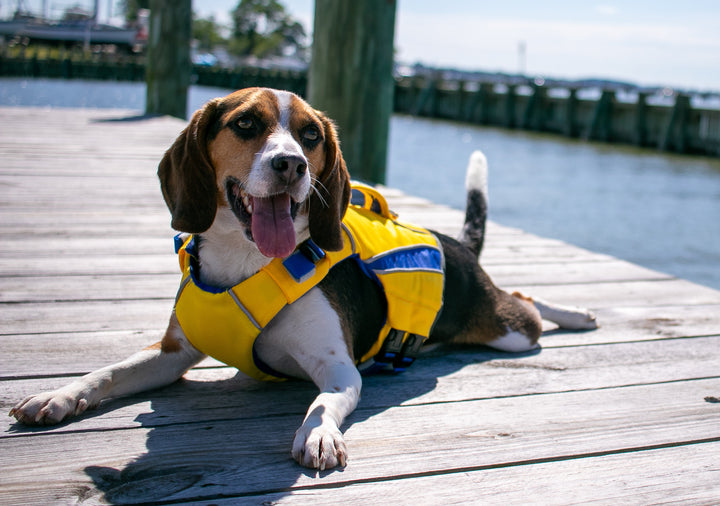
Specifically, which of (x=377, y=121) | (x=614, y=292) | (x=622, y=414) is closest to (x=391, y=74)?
(x=377, y=121)

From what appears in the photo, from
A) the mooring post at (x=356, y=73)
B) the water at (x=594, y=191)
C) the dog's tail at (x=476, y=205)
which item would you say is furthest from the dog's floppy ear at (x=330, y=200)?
the water at (x=594, y=191)

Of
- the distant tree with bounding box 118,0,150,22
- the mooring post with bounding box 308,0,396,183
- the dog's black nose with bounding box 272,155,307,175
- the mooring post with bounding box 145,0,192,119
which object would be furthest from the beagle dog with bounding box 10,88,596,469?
the distant tree with bounding box 118,0,150,22

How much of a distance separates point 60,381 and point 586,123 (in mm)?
33272

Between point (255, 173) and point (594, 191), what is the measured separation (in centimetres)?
1647

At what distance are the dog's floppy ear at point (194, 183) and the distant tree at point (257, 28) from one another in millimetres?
121445

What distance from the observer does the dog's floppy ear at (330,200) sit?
2.79 m

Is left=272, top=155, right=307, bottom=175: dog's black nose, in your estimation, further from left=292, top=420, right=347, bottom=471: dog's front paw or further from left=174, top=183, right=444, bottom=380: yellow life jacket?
left=292, top=420, right=347, bottom=471: dog's front paw

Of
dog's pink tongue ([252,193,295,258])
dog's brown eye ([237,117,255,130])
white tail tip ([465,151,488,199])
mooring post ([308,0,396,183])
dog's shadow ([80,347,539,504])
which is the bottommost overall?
dog's shadow ([80,347,539,504])

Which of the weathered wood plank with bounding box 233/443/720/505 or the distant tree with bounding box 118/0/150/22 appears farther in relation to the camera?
the distant tree with bounding box 118/0/150/22

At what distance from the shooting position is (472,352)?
11.3ft

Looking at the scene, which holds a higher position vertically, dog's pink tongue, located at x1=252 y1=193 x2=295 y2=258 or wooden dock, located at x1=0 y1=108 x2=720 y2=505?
dog's pink tongue, located at x1=252 y1=193 x2=295 y2=258

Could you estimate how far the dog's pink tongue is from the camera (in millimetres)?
2584

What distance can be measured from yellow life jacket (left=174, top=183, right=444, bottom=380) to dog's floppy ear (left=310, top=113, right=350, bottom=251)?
0.06 metres

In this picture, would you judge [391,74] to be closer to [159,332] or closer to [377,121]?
[377,121]
